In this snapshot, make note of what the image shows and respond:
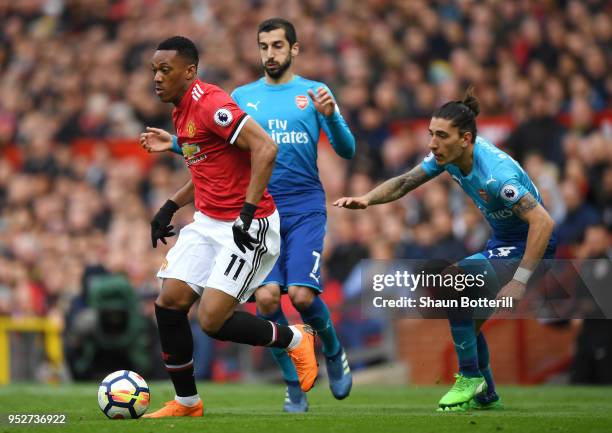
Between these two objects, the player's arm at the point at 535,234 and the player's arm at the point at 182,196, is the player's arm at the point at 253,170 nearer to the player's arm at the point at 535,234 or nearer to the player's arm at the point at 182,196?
the player's arm at the point at 182,196

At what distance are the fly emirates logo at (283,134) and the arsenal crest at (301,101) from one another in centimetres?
17

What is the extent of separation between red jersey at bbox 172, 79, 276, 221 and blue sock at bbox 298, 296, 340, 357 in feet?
3.71

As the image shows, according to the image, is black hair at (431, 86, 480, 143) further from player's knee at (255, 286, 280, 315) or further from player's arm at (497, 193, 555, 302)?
player's knee at (255, 286, 280, 315)

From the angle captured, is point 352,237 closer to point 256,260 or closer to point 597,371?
point 597,371

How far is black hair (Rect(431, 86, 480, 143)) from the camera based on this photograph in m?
8.38

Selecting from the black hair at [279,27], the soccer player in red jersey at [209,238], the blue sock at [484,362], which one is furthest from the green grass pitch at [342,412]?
the black hair at [279,27]

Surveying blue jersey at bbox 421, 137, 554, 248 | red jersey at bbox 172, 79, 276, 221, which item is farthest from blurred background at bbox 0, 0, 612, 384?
red jersey at bbox 172, 79, 276, 221

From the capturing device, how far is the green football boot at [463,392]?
8445 mm

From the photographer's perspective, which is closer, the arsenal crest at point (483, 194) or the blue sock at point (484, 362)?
the arsenal crest at point (483, 194)

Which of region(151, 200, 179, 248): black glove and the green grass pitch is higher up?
region(151, 200, 179, 248): black glove

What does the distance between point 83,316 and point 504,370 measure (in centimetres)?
511

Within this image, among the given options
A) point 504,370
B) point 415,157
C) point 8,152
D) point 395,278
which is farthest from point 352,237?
point 8,152

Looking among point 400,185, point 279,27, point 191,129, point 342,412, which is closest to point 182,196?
point 191,129

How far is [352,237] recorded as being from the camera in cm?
1528
